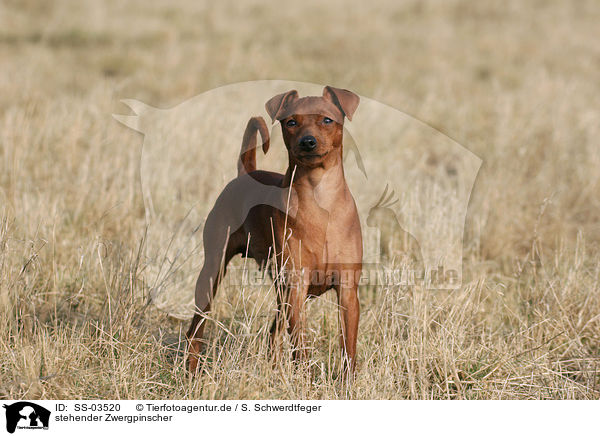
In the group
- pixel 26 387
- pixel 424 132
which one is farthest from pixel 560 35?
pixel 26 387

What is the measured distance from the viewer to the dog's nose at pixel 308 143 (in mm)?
2852

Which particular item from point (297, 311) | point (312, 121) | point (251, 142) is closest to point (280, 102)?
point (312, 121)

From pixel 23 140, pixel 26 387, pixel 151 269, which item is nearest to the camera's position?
pixel 26 387

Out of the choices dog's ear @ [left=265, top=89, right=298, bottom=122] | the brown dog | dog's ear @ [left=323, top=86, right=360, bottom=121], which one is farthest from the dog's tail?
dog's ear @ [left=323, top=86, right=360, bottom=121]

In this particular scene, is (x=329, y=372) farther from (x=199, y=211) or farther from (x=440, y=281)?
(x=199, y=211)

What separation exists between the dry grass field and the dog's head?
1.03 m

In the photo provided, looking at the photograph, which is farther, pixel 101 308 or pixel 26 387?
pixel 101 308

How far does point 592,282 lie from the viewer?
4699mm

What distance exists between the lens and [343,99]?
10.0 feet

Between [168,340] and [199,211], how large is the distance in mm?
2014

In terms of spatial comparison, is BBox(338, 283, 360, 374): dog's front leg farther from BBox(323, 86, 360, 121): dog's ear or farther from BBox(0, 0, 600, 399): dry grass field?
BBox(323, 86, 360, 121): dog's ear

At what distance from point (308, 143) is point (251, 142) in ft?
2.16

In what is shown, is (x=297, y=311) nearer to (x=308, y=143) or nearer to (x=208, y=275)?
(x=208, y=275)
